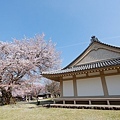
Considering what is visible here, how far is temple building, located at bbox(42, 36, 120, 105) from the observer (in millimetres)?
7022

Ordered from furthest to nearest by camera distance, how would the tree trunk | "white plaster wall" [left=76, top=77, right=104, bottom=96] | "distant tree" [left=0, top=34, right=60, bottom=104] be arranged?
1. the tree trunk
2. "distant tree" [left=0, top=34, right=60, bottom=104]
3. "white plaster wall" [left=76, top=77, right=104, bottom=96]

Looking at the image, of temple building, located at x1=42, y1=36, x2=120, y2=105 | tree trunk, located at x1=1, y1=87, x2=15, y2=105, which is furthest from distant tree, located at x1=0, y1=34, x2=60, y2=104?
temple building, located at x1=42, y1=36, x2=120, y2=105

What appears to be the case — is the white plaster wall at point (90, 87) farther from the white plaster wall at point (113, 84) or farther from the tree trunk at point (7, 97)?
the tree trunk at point (7, 97)

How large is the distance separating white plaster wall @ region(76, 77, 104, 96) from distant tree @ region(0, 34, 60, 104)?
679cm

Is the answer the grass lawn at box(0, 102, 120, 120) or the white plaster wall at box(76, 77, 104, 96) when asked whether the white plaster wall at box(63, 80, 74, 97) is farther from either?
the grass lawn at box(0, 102, 120, 120)

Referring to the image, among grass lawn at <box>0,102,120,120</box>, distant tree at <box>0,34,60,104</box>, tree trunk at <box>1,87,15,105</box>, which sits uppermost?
distant tree at <box>0,34,60,104</box>

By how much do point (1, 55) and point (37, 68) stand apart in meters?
4.50

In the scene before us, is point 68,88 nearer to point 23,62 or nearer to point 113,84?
point 113,84

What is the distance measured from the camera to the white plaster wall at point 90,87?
7.54 m

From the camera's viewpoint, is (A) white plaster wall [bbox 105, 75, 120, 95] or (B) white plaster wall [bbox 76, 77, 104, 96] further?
(B) white plaster wall [bbox 76, 77, 104, 96]

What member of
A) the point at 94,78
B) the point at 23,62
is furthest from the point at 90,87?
the point at 23,62

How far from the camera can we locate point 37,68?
46.6ft

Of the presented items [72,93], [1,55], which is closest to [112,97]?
[72,93]

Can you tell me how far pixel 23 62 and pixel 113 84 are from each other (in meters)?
9.11
